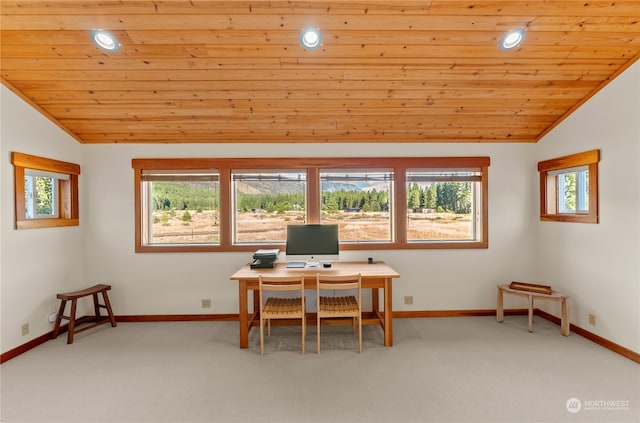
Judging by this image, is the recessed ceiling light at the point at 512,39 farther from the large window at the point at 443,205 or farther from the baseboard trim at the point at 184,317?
the baseboard trim at the point at 184,317

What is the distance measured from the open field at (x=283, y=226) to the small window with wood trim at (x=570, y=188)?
3.26 ft

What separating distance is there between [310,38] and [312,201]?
6.53ft

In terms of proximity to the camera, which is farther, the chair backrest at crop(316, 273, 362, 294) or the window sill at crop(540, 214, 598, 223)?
the window sill at crop(540, 214, 598, 223)

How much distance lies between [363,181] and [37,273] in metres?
3.84

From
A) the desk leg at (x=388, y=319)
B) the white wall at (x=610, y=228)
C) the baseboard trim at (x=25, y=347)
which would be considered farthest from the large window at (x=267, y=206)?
the white wall at (x=610, y=228)

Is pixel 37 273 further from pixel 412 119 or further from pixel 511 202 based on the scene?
pixel 511 202

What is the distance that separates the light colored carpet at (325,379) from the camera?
2.14 meters

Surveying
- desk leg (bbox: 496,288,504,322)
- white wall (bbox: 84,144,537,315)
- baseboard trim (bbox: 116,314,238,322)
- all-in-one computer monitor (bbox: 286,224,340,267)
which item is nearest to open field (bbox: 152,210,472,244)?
white wall (bbox: 84,144,537,315)

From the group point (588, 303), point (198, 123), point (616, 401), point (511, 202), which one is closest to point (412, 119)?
point (511, 202)

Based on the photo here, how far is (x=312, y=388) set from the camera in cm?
242

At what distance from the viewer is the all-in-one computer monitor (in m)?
3.57

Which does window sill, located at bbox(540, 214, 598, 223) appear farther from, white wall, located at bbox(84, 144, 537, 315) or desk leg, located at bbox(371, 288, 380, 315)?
desk leg, located at bbox(371, 288, 380, 315)

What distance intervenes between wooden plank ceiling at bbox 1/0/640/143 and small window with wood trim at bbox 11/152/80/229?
1.74ft

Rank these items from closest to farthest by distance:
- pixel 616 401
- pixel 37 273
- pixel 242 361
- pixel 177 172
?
pixel 616 401 → pixel 242 361 → pixel 37 273 → pixel 177 172
